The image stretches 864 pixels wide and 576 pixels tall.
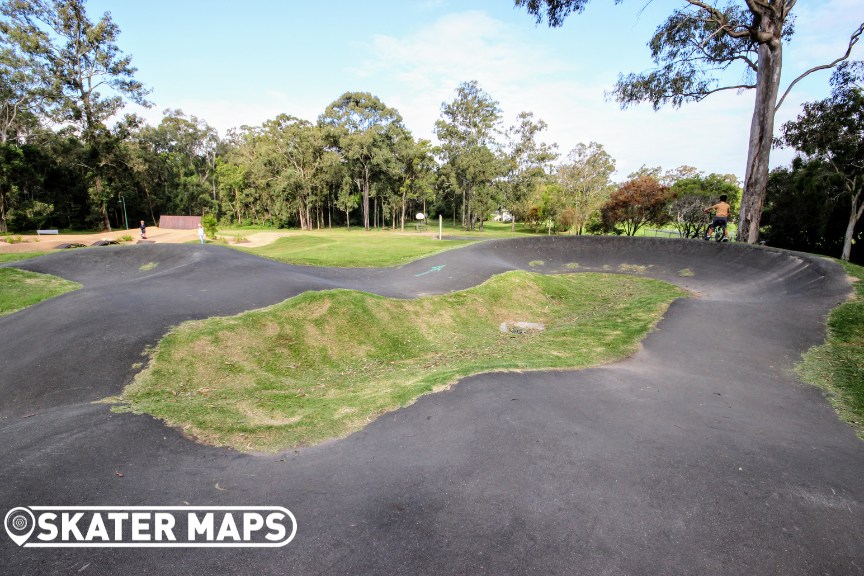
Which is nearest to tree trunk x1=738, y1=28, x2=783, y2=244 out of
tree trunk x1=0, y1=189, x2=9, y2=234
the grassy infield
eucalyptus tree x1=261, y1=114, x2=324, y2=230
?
the grassy infield

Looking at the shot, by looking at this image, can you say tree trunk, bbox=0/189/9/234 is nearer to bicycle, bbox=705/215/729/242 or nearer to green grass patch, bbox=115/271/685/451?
green grass patch, bbox=115/271/685/451

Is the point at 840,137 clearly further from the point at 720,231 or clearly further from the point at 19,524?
Result: the point at 19,524

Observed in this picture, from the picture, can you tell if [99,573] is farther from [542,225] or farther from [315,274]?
[542,225]

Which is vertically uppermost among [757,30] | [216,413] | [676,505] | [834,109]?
[757,30]

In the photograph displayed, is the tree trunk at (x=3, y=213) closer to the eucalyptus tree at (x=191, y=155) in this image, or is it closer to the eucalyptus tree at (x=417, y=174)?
the eucalyptus tree at (x=191, y=155)

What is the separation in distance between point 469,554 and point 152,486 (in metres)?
2.90

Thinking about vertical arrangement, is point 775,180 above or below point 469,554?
above

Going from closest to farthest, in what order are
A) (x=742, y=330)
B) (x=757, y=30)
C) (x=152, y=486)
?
(x=152, y=486) < (x=742, y=330) < (x=757, y=30)

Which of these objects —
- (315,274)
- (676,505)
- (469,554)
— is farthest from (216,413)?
(315,274)

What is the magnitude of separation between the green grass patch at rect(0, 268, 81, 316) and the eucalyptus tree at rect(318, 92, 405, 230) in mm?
30036

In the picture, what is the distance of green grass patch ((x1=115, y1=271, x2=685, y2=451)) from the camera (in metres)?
5.05

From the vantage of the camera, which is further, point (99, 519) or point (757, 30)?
point (757, 30)

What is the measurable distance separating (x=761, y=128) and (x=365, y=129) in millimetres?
35187

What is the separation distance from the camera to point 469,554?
264 cm
